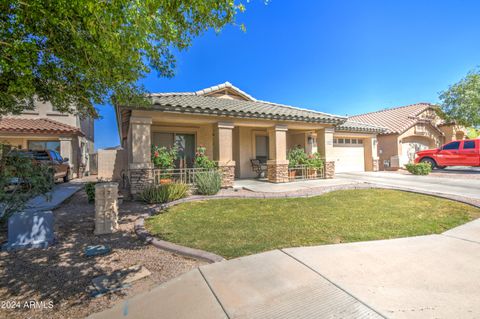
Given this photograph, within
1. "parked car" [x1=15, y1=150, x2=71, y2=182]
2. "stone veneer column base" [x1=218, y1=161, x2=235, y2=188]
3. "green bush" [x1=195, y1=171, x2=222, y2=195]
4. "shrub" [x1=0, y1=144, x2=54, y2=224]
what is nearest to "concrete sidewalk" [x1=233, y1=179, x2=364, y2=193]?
"stone veneer column base" [x1=218, y1=161, x2=235, y2=188]

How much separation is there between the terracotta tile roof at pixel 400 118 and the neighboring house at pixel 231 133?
2.20 metres

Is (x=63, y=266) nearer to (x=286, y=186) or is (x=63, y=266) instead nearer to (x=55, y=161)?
(x=286, y=186)

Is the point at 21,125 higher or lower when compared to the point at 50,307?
higher

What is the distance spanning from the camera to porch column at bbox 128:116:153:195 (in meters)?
7.94

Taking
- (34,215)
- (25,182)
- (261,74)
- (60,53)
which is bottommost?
(34,215)

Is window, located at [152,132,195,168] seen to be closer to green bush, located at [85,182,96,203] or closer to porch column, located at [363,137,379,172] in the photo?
green bush, located at [85,182,96,203]

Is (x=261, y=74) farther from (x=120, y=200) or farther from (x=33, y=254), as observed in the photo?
(x=33, y=254)

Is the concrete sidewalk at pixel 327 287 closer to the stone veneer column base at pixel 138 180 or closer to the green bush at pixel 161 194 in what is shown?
the green bush at pixel 161 194

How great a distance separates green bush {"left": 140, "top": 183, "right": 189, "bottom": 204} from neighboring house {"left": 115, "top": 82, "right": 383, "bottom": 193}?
2.80 ft

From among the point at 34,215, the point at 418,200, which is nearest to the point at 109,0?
the point at 34,215

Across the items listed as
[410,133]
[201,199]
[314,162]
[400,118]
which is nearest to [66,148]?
[201,199]

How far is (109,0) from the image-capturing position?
345 centimetres

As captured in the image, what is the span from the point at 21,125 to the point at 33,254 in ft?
51.7

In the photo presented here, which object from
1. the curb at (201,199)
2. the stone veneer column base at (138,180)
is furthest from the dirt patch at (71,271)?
the stone veneer column base at (138,180)
